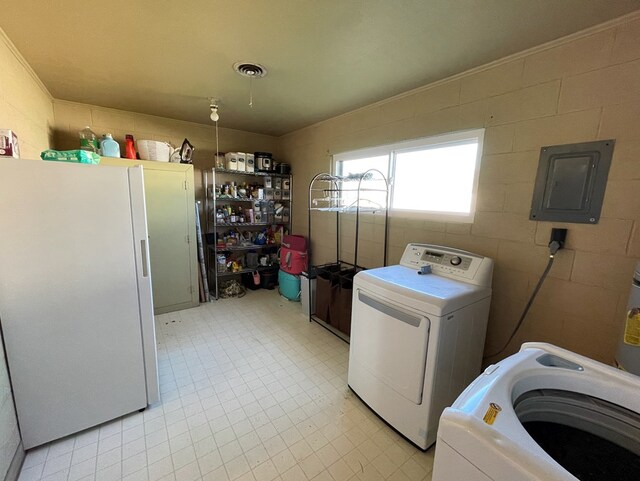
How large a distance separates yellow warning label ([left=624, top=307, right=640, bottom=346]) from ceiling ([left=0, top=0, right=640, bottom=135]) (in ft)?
4.54

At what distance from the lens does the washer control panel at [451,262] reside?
5.50 feet

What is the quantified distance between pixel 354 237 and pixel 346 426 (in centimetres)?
181

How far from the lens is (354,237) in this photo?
2.98m

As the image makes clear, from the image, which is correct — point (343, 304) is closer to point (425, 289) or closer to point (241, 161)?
point (425, 289)

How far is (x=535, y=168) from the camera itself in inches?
63.9

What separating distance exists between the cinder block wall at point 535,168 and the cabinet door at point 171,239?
106 inches

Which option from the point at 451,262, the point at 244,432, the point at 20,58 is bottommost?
the point at 244,432

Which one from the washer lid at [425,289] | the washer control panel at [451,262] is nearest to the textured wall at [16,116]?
the washer lid at [425,289]

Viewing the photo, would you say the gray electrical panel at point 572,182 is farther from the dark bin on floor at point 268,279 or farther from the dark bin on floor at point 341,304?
the dark bin on floor at point 268,279

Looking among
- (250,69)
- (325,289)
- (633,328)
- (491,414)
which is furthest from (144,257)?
(633,328)

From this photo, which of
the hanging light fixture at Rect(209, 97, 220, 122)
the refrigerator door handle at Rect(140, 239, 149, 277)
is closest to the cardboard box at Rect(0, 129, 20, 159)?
the refrigerator door handle at Rect(140, 239, 149, 277)

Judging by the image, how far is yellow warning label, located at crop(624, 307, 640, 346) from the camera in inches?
41.3

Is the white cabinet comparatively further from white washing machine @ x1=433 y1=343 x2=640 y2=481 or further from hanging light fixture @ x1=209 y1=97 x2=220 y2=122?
white washing machine @ x1=433 y1=343 x2=640 y2=481

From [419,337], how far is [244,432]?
47.6 inches
